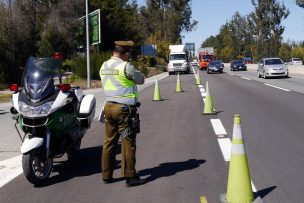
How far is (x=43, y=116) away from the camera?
20.2 ft

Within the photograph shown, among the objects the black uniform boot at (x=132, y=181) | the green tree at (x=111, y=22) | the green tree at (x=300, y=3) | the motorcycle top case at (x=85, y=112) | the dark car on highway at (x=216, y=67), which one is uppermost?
the green tree at (x=300, y=3)

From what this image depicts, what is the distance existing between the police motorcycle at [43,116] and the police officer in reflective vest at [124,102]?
2.55ft

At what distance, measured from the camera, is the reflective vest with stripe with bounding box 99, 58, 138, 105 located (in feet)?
19.5

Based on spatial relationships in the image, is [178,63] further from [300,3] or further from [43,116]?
[43,116]

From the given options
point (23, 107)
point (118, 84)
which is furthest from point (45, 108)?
point (118, 84)

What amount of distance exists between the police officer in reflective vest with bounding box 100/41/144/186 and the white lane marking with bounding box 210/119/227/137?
3993 mm

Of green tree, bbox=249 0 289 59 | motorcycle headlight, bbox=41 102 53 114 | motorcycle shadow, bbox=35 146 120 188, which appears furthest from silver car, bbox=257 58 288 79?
green tree, bbox=249 0 289 59

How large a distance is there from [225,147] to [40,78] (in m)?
3.49

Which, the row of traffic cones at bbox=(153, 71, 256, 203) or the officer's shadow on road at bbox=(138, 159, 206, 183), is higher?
the row of traffic cones at bbox=(153, 71, 256, 203)

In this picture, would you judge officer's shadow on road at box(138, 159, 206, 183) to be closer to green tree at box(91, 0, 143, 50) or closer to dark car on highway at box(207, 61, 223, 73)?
dark car on highway at box(207, 61, 223, 73)

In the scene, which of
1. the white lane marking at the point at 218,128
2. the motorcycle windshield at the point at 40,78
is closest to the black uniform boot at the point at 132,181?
the motorcycle windshield at the point at 40,78

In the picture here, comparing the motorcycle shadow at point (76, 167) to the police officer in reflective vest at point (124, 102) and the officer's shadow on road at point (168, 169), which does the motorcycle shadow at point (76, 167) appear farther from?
the police officer in reflective vest at point (124, 102)

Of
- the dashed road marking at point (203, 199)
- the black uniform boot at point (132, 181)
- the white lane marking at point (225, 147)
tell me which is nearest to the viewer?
the dashed road marking at point (203, 199)

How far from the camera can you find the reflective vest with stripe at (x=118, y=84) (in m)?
5.95
